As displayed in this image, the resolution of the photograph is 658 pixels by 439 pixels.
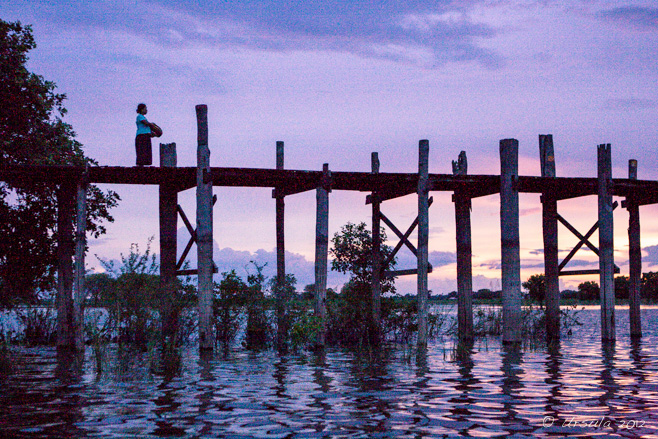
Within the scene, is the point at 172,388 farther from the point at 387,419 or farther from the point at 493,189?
the point at 493,189

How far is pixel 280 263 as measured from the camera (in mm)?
20000

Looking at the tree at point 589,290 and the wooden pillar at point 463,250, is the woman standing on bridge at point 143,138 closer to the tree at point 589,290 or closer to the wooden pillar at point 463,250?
the wooden pillar at point 463,250

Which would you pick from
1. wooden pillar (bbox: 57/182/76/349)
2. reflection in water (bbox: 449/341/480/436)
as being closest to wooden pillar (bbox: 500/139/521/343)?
reflection in water (bbox: 449/341/480/436)

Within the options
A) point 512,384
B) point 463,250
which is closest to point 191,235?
point 463,250

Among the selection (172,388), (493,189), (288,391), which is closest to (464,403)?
(288,391)

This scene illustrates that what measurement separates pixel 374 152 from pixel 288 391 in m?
8.73

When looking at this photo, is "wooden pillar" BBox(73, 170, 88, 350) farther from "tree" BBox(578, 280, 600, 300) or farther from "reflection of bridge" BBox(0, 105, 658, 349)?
"tree" BBox(578, 280, 600, 300)

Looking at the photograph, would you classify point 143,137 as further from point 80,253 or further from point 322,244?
point 322,244

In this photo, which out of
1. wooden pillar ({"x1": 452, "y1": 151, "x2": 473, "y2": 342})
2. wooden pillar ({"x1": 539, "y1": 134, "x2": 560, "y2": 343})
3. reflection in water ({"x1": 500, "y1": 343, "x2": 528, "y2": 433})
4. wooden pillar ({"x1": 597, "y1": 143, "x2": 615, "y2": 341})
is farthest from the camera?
→ wooden pillar ({"x1": 539, "y1": 134, "x2": 560, "y2": 343})

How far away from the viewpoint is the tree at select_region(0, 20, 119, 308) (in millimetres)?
20891

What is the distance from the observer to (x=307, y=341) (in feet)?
62.0

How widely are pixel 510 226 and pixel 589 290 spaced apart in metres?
75.1

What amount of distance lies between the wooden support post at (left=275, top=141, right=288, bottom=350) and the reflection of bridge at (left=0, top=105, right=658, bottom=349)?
0.10ft

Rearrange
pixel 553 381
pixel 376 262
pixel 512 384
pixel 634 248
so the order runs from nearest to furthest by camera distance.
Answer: pixel 512 384, pixel 553 381, pixel 376 262, pixel 634 248
